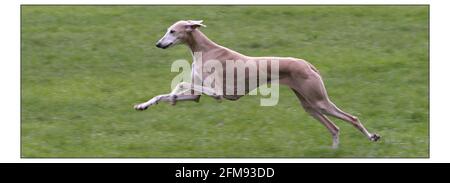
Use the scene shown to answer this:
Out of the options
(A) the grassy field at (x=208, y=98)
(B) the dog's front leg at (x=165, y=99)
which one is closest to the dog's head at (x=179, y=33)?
(B) the dog's front leg at (x=165, y=99)

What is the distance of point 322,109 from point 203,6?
28.3ft

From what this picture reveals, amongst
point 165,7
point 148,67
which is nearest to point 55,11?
point 165,7

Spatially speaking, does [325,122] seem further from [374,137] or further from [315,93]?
[374,137]

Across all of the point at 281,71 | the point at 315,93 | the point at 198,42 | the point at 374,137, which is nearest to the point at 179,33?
the point at 198,42

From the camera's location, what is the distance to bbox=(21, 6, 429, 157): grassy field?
12334 mm

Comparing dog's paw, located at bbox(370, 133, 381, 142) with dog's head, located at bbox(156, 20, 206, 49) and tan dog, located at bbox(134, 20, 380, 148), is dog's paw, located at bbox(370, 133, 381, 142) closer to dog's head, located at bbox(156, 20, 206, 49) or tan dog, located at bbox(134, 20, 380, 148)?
tan dog, located at bbox(134, 20, 380, 148)

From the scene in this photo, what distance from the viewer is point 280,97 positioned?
15.0 metres

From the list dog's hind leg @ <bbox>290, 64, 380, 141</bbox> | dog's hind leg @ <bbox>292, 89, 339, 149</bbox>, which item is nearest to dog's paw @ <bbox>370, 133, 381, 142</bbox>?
dog's hind leg @ <bbox>290, 64, 380, 141</bbox>

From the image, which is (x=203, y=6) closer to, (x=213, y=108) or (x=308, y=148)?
(x=213, y=108)

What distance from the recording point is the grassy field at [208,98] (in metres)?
12.3

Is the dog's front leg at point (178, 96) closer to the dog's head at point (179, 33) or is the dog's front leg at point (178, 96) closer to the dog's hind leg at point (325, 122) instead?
the dog's head at point (179, 33)

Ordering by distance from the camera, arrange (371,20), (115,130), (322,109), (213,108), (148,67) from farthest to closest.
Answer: (371,20), (148,67), (213,108), (115,130), (322,109)

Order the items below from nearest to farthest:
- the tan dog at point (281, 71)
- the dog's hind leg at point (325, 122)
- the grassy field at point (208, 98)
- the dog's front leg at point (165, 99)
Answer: the dog's front leg at point (165, 99) < the tan dog at point (281, 71) < the dog's hind leg at point (325, 122) < the grassy field at point (208, 98)

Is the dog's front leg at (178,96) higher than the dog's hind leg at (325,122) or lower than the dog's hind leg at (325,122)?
higher
